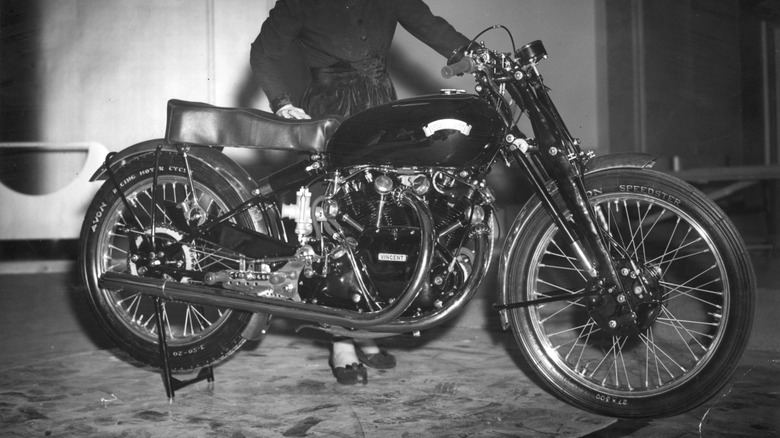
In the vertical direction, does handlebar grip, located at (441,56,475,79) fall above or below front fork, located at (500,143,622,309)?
above

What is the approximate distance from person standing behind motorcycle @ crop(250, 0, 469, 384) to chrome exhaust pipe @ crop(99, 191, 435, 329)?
1.87 feet

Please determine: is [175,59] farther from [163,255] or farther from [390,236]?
[390,236]

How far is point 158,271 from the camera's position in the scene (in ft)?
9.18

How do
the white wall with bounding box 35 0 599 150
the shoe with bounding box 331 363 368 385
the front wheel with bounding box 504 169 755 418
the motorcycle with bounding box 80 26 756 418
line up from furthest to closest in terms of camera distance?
the white wall with bounding box 35 0 599 150 < the shoe with bounding box 331 363 368 385 < the motorcycle with bounding box 80 26 756 418 < the front wheel with bounding box 504 169 755 418

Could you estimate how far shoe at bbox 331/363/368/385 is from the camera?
2.92 metres

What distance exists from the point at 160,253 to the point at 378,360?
100 centimetres

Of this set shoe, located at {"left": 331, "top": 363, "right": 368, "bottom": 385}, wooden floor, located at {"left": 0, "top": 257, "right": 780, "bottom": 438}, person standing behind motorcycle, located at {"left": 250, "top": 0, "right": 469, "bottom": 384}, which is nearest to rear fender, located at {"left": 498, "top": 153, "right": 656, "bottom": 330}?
wooden floor, located at {"left": 0, "top": 257, "right": 780, "bottom": 438}

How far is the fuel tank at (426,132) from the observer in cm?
242

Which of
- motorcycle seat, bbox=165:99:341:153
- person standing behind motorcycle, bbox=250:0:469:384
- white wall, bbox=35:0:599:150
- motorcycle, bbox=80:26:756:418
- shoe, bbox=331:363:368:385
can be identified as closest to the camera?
motorcycle, bbox=80:26:756:418

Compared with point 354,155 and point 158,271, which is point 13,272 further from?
point 354,155

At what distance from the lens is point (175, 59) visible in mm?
3988

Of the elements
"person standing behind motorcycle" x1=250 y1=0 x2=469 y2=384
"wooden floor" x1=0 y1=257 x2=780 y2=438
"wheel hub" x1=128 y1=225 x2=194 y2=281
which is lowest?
"wooden floor" x1=0 y1=257 x2=780 y2=438

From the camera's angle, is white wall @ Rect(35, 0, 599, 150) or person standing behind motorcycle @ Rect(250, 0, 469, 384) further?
white wall @ Rect(35, 0, 599, 150)

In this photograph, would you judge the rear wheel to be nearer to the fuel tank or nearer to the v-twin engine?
the v-twin engine
